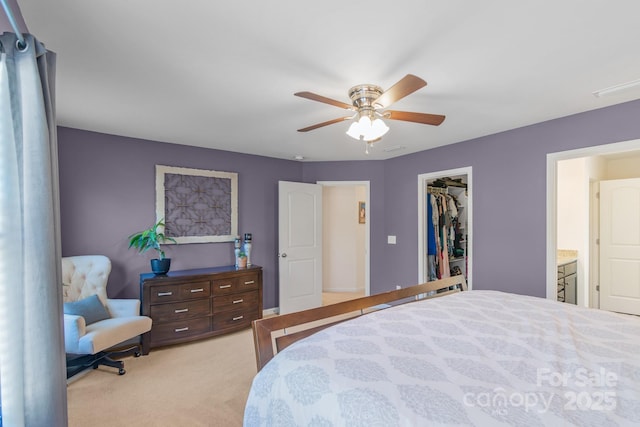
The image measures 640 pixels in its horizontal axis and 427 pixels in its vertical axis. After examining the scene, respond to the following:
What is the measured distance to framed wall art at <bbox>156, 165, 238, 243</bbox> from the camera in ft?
12.2

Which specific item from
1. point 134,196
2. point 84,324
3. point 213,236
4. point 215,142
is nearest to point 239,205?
point 213,236

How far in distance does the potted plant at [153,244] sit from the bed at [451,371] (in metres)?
2.39

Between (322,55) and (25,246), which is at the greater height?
(322,55)

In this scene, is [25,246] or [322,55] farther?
[322,55]

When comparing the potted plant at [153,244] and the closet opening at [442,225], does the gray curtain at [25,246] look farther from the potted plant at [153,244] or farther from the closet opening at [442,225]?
the closet opening at [442,225]

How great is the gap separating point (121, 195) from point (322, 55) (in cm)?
290

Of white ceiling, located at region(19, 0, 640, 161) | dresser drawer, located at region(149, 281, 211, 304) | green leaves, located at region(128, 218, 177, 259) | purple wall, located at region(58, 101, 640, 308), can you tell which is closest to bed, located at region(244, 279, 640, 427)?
white ceiling, located at region(19, 0, 640, 161)

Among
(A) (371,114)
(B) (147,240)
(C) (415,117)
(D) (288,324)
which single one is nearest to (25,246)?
(D) (288,324)

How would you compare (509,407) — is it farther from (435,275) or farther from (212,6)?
(435,275)

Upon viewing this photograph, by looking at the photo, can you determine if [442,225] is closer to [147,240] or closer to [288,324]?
[288,324]

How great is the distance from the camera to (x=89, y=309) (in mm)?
2838

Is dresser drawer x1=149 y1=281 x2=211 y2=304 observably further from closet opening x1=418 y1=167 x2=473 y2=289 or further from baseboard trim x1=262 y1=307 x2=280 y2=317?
closet opening x1=418 y1=167 x2=473 y2=289

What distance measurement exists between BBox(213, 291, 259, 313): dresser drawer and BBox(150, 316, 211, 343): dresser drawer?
Result: 0.61 feet

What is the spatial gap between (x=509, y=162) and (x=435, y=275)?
1.99m
